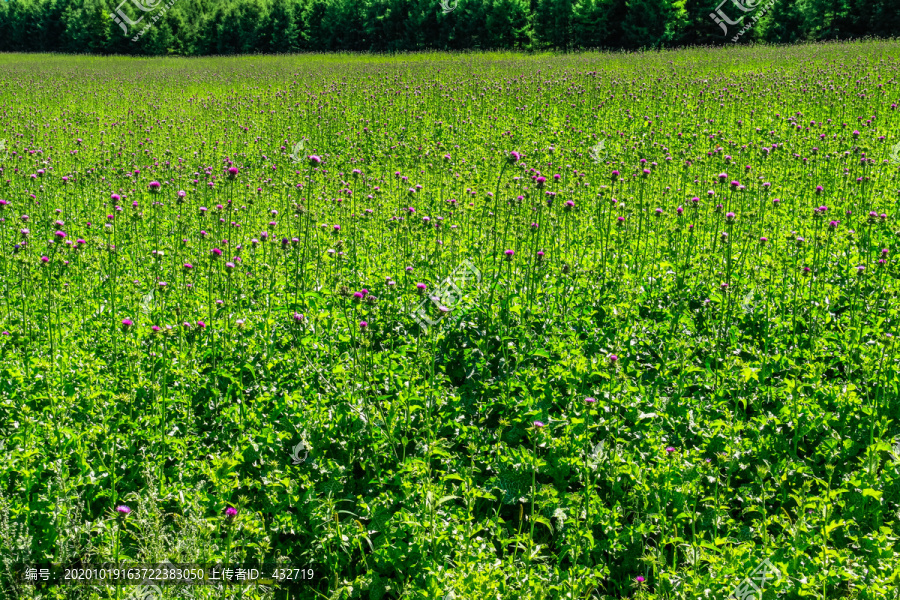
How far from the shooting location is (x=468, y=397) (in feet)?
12.0

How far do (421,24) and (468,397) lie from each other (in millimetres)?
39133

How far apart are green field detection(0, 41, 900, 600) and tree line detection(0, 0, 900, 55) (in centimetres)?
1906

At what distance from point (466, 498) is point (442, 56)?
77.8 ft

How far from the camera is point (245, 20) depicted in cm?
4659

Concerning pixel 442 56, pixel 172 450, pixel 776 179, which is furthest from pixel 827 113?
pixel 442 56

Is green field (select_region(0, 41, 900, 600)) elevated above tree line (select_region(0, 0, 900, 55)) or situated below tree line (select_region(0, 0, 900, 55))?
below

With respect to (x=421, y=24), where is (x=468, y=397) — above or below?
below

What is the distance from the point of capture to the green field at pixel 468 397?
2.58 meters

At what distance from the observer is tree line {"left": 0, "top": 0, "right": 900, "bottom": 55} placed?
1165 inches

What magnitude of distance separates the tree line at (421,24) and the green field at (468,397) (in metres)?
19.1

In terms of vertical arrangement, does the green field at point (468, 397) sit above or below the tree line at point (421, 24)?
below

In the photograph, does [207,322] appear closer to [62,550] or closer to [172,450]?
[172,450]

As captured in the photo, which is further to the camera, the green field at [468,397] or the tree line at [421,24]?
the tree line at [421,24]

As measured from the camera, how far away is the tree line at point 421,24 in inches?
1165
